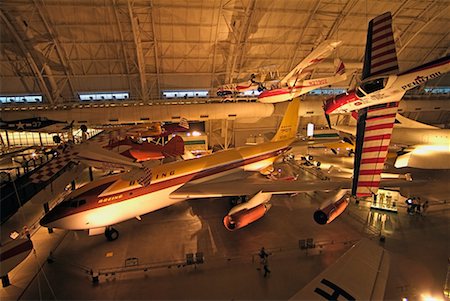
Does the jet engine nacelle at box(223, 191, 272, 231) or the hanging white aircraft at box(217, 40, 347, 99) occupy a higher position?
the hanging white aircraft at box(217, 40, 347, 99)

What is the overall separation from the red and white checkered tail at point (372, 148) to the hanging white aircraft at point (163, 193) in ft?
13.7

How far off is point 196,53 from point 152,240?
21.6 m

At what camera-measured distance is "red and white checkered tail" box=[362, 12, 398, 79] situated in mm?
8891

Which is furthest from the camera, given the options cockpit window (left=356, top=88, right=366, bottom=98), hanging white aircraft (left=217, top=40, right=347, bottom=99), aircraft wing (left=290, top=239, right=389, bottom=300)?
hanging white aircraft (left=217, top=40, right=347, bottom=99)

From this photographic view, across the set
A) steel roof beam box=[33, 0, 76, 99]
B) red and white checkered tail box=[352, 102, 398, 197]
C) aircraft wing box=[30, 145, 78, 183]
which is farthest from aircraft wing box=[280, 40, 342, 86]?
steel roof beam box=[33, 0, 76, 99]

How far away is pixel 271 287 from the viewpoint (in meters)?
10.8

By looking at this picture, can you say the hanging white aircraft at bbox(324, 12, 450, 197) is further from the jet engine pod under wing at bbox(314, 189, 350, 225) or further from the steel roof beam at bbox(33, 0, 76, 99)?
the steel roof beam at bbox(33, 0, 76, 99)

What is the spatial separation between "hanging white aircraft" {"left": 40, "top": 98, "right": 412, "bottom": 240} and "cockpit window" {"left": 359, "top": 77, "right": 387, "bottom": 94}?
534cm

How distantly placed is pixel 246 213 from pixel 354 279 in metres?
7.23

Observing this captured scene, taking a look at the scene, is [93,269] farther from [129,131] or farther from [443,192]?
[443,192]

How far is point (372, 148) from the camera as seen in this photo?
859 cm

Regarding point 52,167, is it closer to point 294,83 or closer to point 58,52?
point 58,52

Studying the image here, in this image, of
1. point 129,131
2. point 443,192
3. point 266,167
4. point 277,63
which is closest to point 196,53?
point 277,63

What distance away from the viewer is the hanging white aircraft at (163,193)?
1249cm
